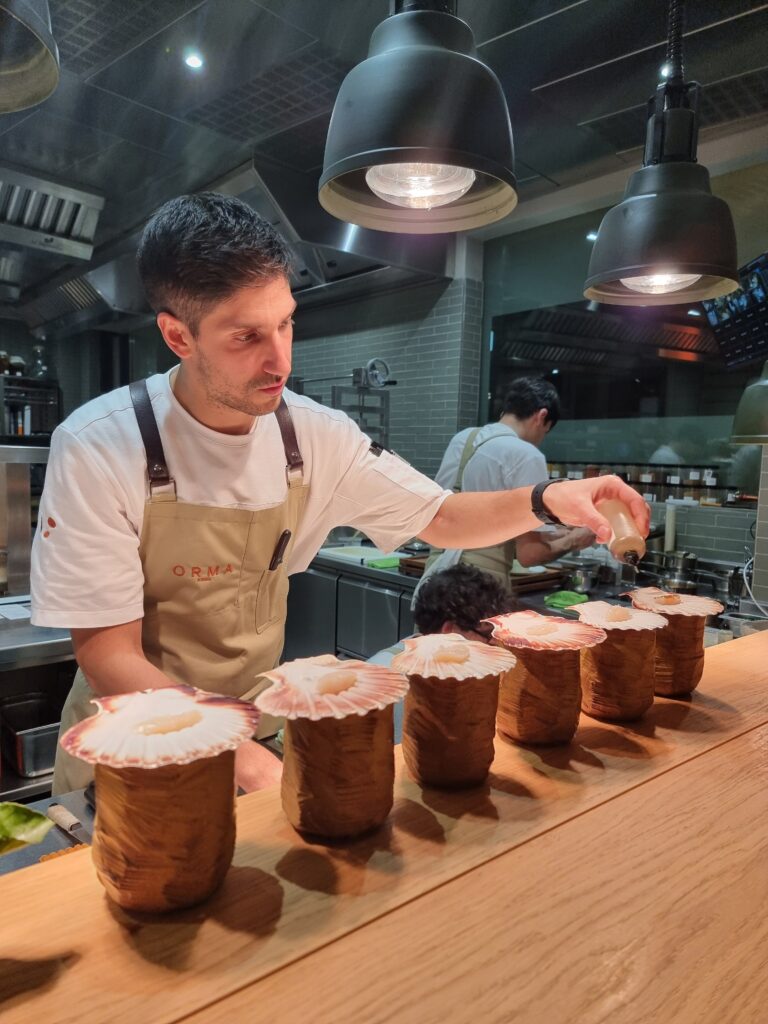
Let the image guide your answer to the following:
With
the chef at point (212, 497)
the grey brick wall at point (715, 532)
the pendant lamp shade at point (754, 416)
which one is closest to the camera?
the chef at point (212, 497)

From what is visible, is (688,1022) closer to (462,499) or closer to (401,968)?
(401,968)

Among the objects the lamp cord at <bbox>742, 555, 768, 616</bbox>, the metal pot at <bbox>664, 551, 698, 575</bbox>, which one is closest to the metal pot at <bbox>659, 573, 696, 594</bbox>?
the metal pot at <bbox>664, 551, 698, 575</bbox>

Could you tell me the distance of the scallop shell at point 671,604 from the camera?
114 cm

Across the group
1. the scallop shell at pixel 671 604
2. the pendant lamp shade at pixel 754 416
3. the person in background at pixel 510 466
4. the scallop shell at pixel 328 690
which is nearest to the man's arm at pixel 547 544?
the person in background at pixel 510 466

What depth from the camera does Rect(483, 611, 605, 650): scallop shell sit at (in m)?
0.92

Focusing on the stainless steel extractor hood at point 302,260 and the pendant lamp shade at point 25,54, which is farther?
the stainless steel extractor hood at point 302,260

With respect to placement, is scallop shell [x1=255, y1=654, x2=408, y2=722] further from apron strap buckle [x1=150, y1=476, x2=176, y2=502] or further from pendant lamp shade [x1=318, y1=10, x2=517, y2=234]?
pendant lamp shade [x1=318, y1=10, x2=517, y2=234]

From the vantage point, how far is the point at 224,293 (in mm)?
1131

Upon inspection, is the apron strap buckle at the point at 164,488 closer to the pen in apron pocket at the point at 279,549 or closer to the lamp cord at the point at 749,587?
the pen in apron pocket at the point at 279,549

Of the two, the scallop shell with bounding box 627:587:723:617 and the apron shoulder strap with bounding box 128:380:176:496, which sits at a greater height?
the apron shoulder strap with bounding box 128:380:176:496

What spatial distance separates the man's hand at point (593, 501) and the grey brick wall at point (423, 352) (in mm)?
4116

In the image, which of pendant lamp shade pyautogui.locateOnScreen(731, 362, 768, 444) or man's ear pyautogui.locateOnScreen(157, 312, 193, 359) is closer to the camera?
man's ear pyautogui.locateOnScreen(157, 312, 193, 359)

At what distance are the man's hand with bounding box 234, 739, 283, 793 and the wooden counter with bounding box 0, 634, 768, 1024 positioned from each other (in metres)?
0.12

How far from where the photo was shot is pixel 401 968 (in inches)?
23.2
